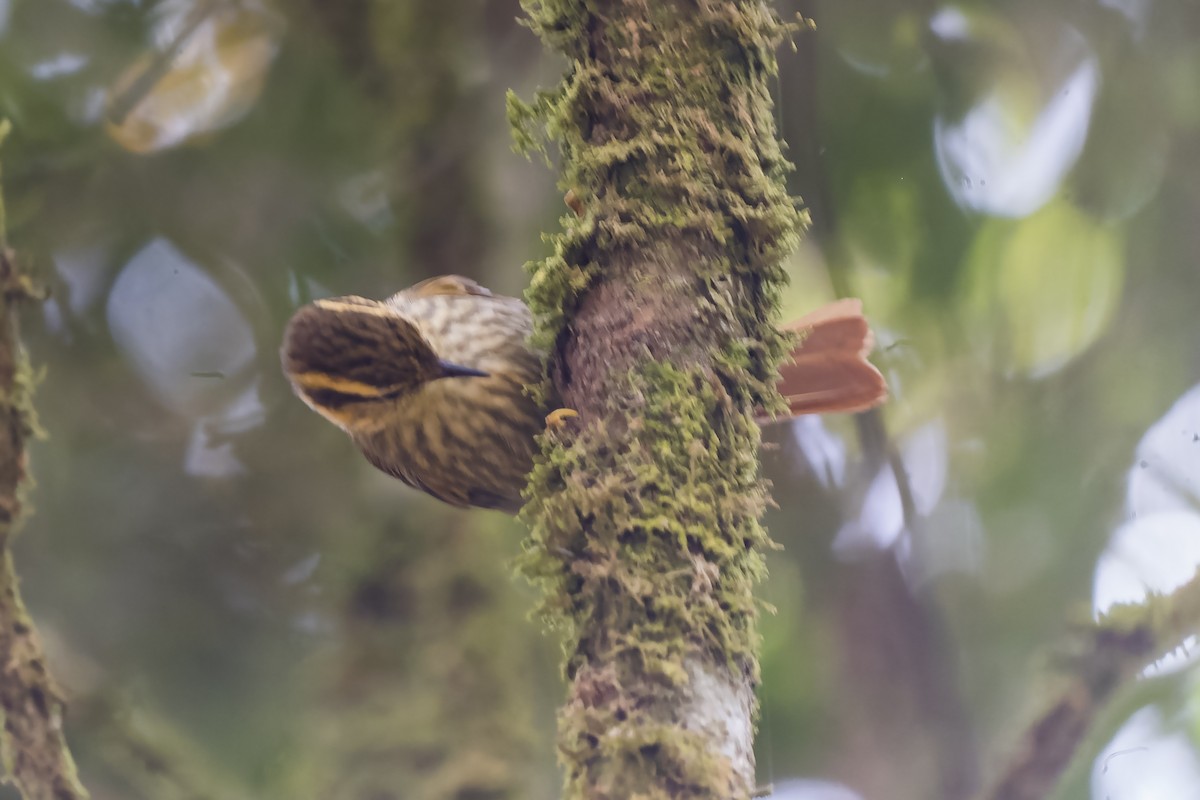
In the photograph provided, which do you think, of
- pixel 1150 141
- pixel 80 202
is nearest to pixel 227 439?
pixel 80 202

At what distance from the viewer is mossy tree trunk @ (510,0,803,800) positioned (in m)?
0.72

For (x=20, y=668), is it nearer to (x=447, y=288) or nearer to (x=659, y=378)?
(x=447, y=288)

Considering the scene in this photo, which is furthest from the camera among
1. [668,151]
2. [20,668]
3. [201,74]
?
[201,74]

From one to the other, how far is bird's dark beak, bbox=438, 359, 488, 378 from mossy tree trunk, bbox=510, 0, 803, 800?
0.43m

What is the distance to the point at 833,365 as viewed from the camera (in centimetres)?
141

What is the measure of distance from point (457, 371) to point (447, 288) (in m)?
0.32

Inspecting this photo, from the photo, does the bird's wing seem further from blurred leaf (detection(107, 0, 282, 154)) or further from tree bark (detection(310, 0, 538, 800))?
blurred leaf (detection(107, 0, 282, 154))

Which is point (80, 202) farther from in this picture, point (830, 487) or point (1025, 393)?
point (1025, 393)

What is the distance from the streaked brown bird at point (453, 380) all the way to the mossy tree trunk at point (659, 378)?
1.39ft

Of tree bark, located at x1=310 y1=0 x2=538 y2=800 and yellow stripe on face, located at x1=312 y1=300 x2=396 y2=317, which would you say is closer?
yellow stripe on face, located at x1=312 y1=300 x2=396 y2=317

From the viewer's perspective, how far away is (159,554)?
5.62 ft

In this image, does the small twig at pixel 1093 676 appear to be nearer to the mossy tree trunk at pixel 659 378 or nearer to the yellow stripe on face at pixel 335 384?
the mossy tree trunk at pixel 659 378

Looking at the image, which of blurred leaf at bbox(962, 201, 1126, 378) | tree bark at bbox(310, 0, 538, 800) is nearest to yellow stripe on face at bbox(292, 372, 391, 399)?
tree bark at bbox(310, 0, 538, 800)

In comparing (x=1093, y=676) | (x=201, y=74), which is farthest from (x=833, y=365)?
(x=201, y=74)
